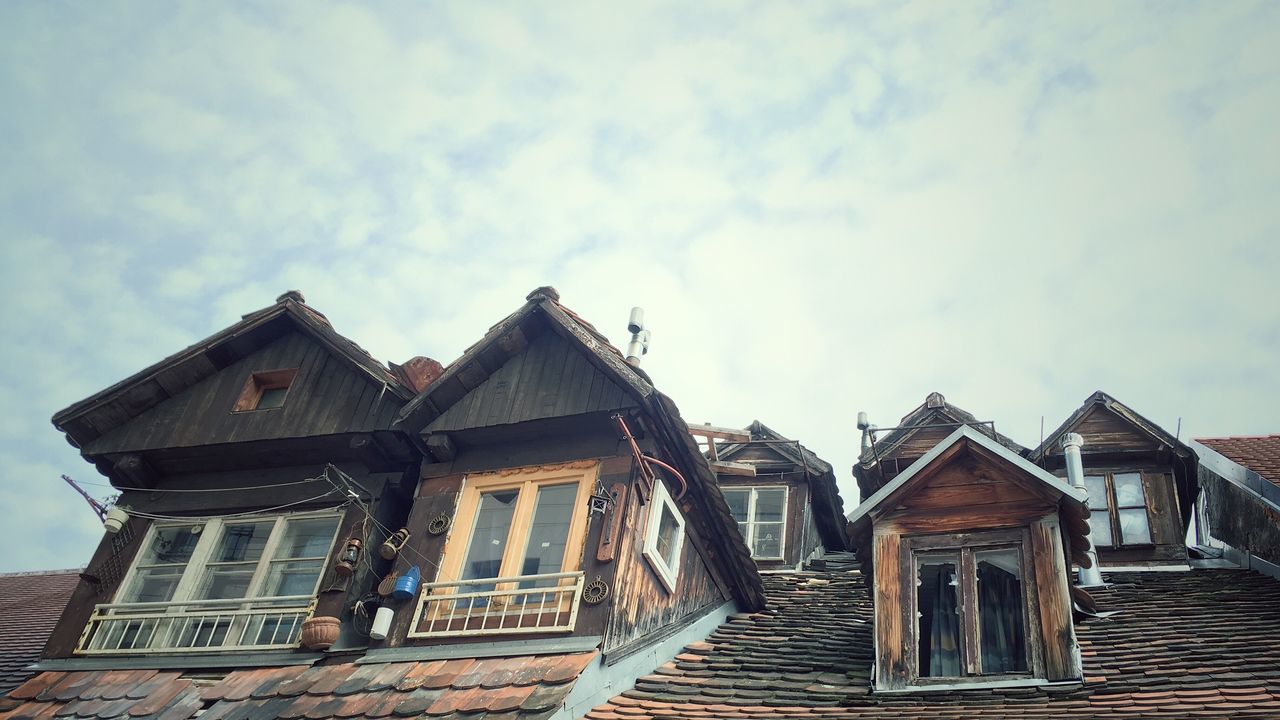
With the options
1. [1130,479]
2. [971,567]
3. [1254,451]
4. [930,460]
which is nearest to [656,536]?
[930,460]

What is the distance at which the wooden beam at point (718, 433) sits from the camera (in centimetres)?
1488

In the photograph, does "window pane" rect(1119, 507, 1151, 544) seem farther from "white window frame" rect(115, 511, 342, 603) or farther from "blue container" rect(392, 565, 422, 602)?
"white window frame" rect(115, 511, 342, 603)

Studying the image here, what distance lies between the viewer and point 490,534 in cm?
1218

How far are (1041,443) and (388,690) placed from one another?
10.5 m

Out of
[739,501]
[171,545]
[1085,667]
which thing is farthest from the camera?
[739,501]

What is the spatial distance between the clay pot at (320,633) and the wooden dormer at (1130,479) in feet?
34.0

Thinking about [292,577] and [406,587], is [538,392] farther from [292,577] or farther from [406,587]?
[292,577]

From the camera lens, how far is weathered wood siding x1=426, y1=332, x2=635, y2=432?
12461mm

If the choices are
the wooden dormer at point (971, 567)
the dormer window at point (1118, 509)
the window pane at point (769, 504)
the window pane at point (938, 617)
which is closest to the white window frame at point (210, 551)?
the wooden dormer at point (971, 567)

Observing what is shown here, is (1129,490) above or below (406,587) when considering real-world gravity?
above

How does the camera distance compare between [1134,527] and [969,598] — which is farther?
[1134,527]

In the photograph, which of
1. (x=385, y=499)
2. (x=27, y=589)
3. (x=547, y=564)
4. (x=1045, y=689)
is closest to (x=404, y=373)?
(x=385, y=499)

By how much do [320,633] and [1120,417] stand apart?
1175cm

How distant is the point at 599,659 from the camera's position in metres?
10.5
